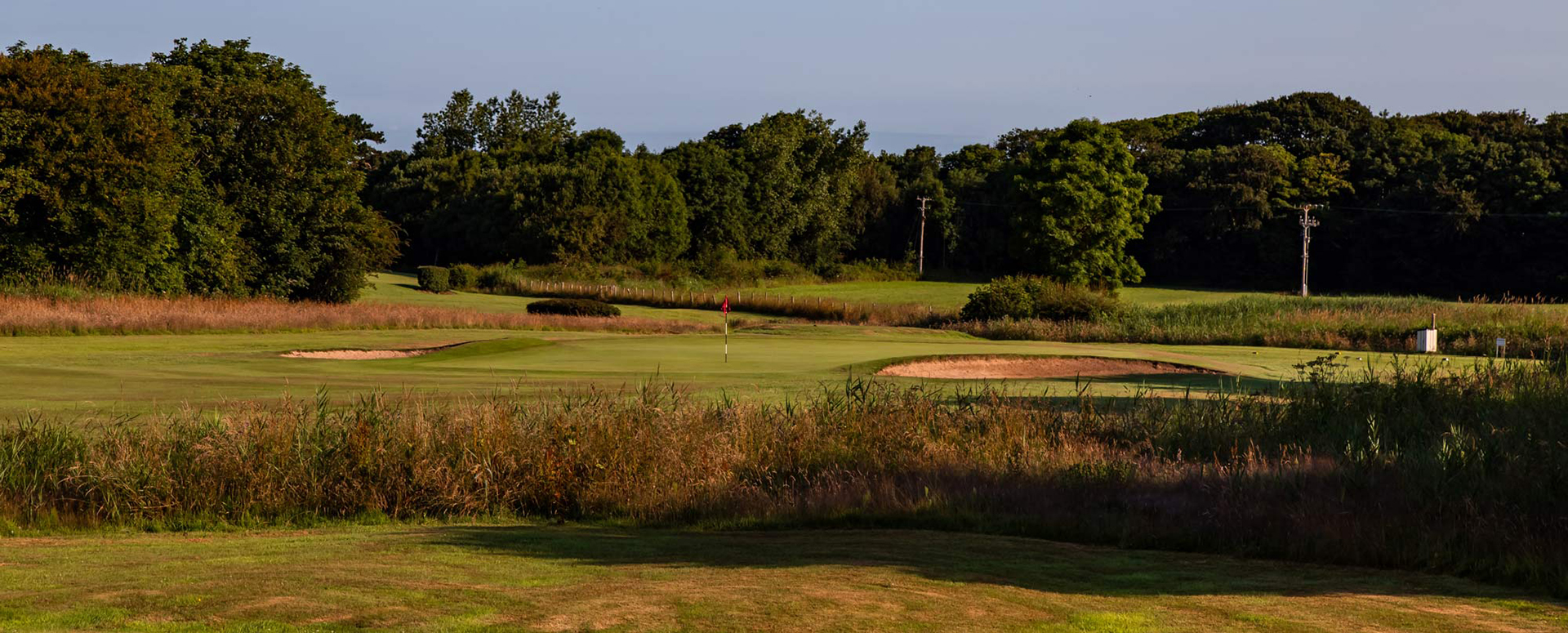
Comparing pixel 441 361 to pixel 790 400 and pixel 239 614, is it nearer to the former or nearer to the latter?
pixel 790 400

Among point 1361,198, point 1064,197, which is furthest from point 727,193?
point 1361,198

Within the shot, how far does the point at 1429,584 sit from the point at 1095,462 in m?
4.09

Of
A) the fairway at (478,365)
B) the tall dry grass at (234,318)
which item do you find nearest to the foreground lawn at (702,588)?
the fairway at (478,365)

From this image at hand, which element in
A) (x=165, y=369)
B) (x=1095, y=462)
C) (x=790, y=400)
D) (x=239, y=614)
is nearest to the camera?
(x=239, y=614)

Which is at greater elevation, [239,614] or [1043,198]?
[1043,198]

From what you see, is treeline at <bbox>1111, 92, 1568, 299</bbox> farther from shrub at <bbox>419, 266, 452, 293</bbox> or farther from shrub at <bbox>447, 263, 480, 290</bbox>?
shrub at <bbox>419, 266, 452, 293</bbox>

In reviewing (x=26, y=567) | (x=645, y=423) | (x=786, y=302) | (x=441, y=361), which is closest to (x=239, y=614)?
(x=26, y=567)

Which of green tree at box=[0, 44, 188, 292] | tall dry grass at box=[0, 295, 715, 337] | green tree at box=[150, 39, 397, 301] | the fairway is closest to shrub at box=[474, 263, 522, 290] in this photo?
green tree at box=[150, 39, 397, 301]

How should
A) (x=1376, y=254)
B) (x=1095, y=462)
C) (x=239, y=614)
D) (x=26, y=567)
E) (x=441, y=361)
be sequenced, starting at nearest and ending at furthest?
(x=239, y=614), (x=26, y=567), (x=1095, y=462), (x=441, y=361), (x=1376, y=254)

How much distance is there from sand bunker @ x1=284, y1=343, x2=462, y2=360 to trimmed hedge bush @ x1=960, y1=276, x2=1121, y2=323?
847 inches

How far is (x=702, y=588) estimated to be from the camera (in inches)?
280

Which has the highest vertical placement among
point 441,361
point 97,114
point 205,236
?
point 97,114

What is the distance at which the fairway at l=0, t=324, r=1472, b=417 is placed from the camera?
18297 mm

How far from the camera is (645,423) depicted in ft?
42.7
